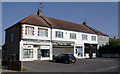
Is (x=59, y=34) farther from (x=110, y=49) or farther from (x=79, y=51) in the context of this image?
(x=110, y=49)

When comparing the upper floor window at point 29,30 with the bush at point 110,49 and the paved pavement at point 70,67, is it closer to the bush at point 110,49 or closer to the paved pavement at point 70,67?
the paved pavement at point 70,67

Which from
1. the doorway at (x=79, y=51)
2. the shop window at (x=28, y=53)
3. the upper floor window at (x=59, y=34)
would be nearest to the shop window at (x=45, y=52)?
the shop window at (x=28, y=53)

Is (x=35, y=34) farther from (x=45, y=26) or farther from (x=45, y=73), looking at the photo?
(x=45, y=73)

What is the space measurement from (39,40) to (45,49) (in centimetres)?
209

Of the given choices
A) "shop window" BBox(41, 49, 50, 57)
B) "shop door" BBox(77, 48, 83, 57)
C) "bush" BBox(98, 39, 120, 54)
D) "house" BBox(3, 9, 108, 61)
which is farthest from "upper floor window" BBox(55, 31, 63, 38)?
"bush" BBox(98, 39, 120, 54)

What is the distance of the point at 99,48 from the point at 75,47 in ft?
33.7

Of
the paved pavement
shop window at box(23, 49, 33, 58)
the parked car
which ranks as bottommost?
the paved pavement

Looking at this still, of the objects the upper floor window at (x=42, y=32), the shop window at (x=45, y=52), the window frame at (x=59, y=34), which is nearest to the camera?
the upper floor window at (x=42, y=32)

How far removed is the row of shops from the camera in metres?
22.5

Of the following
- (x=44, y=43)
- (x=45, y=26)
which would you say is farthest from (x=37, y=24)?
(x=44, y=43)

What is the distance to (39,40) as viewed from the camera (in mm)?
24359

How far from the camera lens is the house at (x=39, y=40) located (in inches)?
889

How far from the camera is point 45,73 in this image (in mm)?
11906

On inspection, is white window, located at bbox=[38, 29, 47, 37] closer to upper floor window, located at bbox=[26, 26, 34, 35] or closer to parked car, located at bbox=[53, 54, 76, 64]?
upper floor window, located at bbox=[26, 26, 34, 35]
